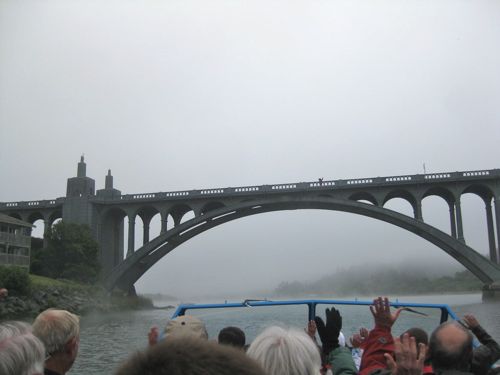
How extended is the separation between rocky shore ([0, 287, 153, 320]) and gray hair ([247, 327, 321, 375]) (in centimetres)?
3125

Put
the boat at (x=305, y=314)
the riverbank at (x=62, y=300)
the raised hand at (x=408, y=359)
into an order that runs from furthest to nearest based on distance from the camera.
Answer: the riverbank at (x=62, y=300), the boat at (x=305, y=314), the raised hand at (x=408, y=359)

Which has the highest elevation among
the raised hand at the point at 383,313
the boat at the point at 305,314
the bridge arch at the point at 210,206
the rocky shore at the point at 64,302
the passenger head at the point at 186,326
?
the bridge arch at the point at 210,206

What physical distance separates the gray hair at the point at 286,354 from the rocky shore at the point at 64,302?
103 ft

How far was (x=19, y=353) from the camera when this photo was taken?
234 cm

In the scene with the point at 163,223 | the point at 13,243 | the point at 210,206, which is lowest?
the point at 13,243

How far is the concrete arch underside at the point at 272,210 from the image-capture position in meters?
42.2

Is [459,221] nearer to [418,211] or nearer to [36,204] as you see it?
[418,211]

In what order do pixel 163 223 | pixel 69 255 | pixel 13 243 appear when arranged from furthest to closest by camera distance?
1. pixel 163 223
2. pixel 69 255
3. pixel 13 243

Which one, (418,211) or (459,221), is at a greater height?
(418,211)

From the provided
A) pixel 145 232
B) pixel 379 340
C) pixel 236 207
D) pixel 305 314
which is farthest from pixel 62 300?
pixel 379 340

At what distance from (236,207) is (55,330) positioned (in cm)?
4458

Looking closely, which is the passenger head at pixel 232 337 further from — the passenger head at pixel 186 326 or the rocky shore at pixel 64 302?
the rocky shore at pixel 64 302

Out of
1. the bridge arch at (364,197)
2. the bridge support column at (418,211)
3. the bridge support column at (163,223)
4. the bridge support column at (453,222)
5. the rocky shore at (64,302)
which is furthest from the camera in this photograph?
the bridge support column at (163,223)

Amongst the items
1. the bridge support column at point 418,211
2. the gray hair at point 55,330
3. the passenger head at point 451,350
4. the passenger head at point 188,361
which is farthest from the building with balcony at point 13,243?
the passenger head at point 188,361
